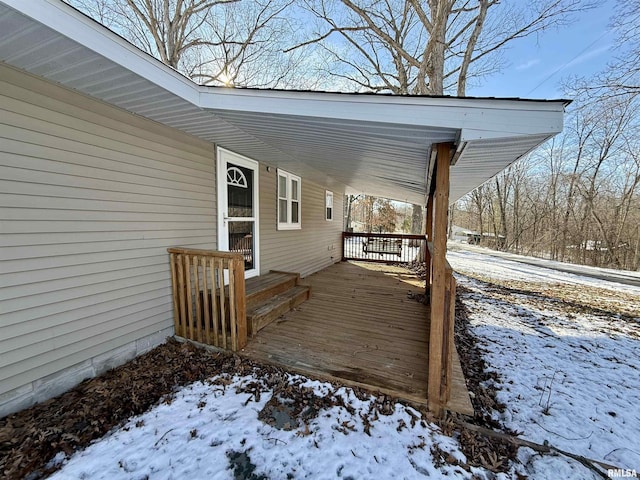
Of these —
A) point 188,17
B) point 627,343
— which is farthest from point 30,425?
point 188,17

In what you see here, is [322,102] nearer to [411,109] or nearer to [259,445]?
[411,109]

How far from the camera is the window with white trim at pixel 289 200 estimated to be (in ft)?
18.6

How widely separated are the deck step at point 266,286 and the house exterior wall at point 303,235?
14.7 inches

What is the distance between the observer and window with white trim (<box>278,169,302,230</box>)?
18.6 ft

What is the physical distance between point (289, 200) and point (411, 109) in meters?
4.18

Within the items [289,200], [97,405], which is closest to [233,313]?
[97,405]

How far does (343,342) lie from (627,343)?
430 cm

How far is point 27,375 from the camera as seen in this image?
2.10m

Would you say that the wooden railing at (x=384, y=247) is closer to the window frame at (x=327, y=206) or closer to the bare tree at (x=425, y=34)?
the window frame at (x=327, y=206)

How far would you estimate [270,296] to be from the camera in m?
4.25

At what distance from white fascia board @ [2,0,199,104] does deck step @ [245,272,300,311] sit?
262 cm

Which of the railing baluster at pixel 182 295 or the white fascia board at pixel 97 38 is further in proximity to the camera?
the railing baluster at pixel 182 295

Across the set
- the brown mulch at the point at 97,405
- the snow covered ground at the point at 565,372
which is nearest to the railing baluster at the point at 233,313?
the brown mulch at the point at 97,405

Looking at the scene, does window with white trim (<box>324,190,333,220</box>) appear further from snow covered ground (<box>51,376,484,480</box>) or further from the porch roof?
snow covered ground (<box>51,376,484,480</box>)
